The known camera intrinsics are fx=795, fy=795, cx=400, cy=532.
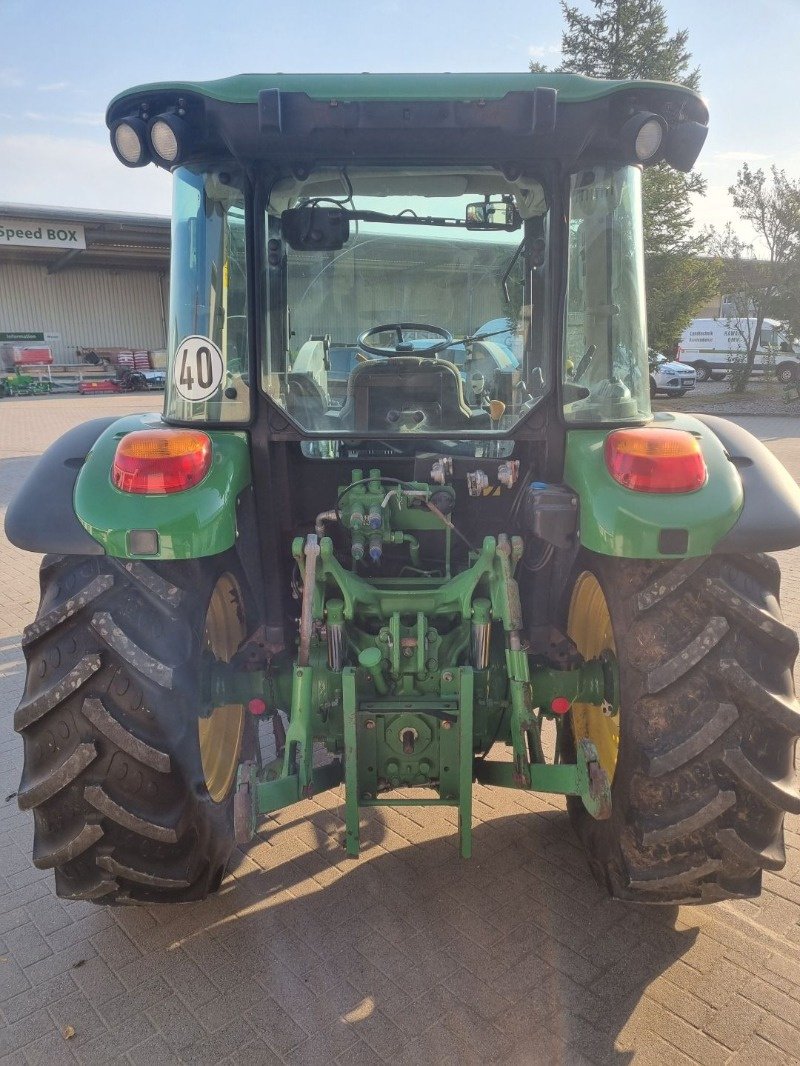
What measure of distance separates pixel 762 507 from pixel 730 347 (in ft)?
87.7

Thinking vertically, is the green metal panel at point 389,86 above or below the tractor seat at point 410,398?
above

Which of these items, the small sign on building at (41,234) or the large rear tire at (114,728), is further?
the small sign on building at (41,234)

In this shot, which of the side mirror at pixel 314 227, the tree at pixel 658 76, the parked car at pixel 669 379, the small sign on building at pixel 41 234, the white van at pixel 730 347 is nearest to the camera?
the side mirror at pixel 314 227

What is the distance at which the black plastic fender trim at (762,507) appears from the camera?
7.48 ft

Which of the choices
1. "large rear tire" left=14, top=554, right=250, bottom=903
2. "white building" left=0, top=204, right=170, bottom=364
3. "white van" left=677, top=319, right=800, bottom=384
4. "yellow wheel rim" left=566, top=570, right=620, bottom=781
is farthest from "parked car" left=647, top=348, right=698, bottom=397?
"large rear tire" left=14, top=554, right=250, bottom=903

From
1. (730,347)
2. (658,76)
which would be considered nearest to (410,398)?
(658,76)

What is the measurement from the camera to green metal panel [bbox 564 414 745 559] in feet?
7.35

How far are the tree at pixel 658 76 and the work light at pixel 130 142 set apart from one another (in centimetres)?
1745

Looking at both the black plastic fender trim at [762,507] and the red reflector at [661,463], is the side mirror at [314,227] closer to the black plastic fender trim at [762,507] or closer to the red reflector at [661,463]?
the red reflector at [661,463]

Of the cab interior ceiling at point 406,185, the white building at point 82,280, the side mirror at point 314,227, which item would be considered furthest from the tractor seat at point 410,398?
the white building at point 82,280

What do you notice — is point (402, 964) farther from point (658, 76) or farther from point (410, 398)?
point (658, 76)

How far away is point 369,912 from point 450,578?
118cm

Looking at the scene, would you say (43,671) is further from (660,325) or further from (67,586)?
(660,325)

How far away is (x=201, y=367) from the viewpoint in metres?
2.59
